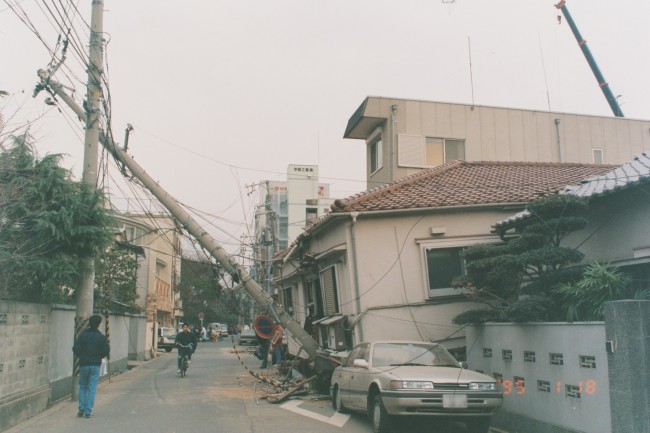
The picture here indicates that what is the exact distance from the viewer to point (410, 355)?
36.6 ft

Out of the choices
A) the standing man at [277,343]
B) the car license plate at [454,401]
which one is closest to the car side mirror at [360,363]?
the car license plate at [454,401]

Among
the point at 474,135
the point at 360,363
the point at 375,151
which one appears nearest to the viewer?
the point at 360,363

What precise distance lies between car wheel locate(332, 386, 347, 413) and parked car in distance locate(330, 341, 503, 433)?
1.06 meters

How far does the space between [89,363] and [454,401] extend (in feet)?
22.6

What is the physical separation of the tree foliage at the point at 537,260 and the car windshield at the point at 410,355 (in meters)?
0.95

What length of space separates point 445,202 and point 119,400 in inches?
367

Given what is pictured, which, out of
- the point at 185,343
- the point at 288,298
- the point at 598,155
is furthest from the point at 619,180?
the point at 288,298

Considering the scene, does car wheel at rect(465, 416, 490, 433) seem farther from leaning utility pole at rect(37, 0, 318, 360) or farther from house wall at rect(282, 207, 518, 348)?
leaning utility pole at rect(37, 0, 318, 360)

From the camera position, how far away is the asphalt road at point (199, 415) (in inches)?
414

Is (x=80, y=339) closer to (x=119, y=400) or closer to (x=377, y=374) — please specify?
(x=119, y=400)

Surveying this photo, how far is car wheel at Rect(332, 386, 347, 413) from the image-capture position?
12351mm

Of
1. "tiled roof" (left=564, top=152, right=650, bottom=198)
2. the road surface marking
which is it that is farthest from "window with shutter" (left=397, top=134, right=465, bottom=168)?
the road surface marking

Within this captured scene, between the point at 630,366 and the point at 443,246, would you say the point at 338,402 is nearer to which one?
the point at 443,246

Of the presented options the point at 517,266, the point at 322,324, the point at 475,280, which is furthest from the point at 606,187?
the point at 322,324
